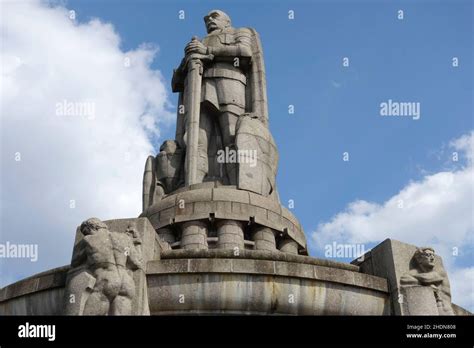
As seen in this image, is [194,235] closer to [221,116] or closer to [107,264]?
[221,116]

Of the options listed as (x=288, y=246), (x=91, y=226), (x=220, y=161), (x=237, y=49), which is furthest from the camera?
(x=237, y=49)

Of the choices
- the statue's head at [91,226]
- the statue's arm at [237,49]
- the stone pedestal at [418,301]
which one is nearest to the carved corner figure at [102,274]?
the statue's head at [91,226]

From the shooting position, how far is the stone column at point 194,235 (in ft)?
49.3

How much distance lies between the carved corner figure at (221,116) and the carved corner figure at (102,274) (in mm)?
6375

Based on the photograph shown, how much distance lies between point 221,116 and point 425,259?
919cm

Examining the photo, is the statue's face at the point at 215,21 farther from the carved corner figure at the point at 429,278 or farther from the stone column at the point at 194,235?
the carved corner figure at the point at 429,278

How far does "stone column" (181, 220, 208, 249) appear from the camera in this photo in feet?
49.3

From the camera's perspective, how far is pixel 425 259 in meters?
11.2

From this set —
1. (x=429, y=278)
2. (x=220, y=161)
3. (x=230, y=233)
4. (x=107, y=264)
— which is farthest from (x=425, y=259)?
(x=220, y=161)
